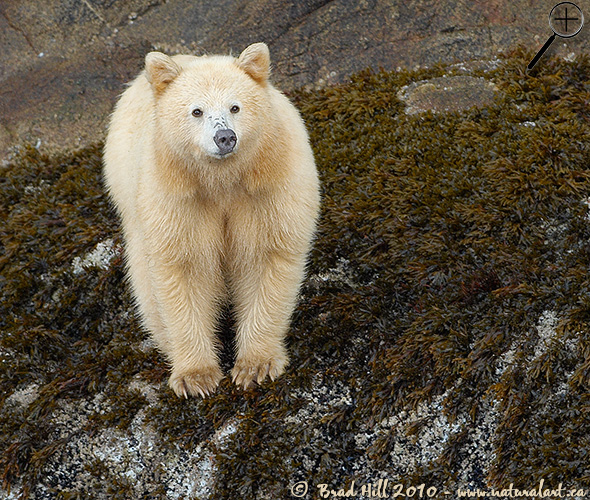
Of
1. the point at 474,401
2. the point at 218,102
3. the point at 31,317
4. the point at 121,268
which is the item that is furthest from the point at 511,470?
the point at 31,317

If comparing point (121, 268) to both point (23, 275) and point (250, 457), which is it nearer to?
point (23, 275)

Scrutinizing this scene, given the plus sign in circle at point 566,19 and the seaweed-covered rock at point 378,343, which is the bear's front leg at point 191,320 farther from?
the plus sign in circle at point 566,19

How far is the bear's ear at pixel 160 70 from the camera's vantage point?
5375mm

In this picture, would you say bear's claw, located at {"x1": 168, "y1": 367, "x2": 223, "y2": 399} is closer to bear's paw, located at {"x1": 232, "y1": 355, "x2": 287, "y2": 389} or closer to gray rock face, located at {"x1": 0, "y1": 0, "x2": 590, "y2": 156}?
bear's paw, located at {"x1": 232, "y1": 355, "x2": 287, "y2": 389}

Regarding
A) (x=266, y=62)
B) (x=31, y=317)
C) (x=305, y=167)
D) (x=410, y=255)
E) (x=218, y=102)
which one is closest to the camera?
(x=218, y=102)

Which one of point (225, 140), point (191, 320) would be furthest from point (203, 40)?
point (225, 140)

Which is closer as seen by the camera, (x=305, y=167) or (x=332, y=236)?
(x=305, y=167)

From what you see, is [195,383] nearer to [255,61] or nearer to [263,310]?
[263,310]

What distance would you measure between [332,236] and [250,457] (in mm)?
2293

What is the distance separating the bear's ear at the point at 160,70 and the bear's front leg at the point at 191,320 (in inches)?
54.2

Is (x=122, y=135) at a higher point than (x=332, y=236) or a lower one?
higher

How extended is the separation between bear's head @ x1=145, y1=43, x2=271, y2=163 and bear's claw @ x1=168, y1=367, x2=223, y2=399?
6.14 feet

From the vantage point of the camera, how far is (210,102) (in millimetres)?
Answer: 5211

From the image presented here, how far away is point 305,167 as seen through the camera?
6.01 meters
